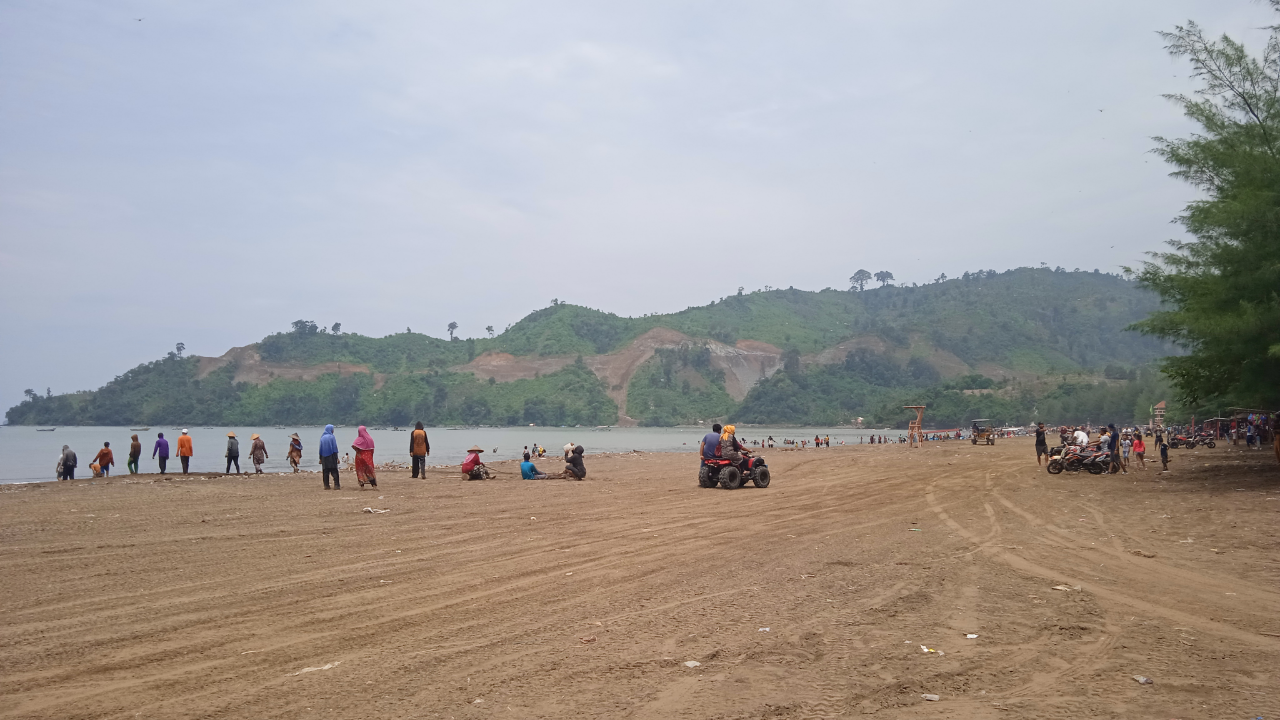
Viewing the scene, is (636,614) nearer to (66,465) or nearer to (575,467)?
(575,467)

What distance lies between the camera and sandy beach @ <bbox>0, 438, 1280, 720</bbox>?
4.88 m

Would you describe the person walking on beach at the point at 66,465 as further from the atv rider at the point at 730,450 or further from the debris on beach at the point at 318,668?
the debris on beach at the point at 318,668

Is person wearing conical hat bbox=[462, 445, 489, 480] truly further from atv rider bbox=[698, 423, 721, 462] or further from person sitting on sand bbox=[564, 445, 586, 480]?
atv rider bbox=[698, 423, 721, 462]

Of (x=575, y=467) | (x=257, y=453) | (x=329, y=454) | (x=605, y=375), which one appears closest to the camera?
(x=329, y=454)

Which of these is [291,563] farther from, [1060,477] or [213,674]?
[1060,477]

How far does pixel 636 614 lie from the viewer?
6.91 metres

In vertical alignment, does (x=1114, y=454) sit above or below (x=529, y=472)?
below

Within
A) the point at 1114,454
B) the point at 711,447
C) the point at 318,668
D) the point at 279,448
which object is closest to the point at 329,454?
the point at 711,447

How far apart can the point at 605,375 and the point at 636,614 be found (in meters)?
160

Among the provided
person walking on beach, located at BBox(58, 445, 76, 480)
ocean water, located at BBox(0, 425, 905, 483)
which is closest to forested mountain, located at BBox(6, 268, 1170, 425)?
ocean water, located at BBox(0, 425, 905, 483)

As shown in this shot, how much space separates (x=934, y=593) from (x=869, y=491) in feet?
40.3

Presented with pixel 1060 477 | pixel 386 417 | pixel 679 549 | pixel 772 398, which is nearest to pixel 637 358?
pixel 772 398

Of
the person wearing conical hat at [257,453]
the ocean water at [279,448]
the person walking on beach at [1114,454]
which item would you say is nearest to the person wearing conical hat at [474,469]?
the person wearing conical hat at [257,453]

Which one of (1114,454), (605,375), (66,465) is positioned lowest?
(1114,454)
